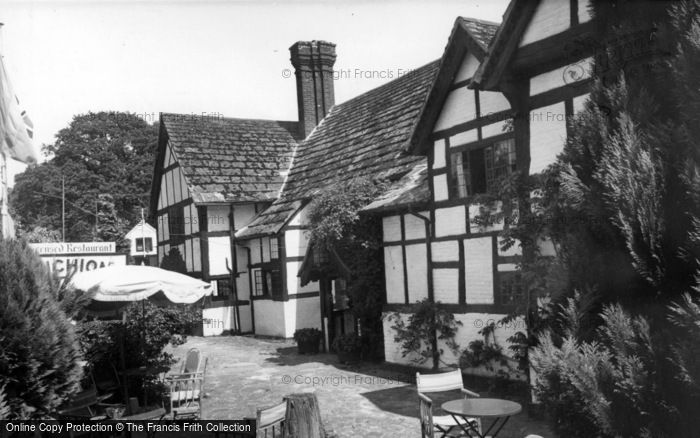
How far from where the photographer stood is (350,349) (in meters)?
14.8

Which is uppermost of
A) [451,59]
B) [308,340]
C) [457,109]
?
[451,59]

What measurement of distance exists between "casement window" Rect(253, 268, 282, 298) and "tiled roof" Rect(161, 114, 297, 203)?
9.36ft

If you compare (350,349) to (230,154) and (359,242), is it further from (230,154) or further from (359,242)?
(230,154)

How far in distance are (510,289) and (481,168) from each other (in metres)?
2.41

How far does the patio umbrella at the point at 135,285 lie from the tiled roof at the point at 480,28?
6914mm

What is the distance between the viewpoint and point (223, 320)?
22266 millimetres

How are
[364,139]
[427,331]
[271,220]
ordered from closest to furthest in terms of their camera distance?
[427,331] → [364,139] → [271,220]

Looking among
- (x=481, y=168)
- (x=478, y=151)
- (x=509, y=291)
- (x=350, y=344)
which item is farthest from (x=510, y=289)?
(x=350, y=344)

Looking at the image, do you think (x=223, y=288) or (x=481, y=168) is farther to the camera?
(x=223, y=288)

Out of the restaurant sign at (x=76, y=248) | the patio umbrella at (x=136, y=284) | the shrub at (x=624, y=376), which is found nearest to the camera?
the shrub at (x=624, y=376)

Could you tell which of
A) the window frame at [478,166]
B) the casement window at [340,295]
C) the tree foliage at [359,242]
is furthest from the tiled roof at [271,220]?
the window frame at [478,166]

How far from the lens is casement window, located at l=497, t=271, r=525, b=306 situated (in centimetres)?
1029

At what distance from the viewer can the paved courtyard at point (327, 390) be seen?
9.09 m

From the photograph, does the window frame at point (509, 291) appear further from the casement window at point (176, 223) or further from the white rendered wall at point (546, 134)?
the casement window at point (176, 223)
